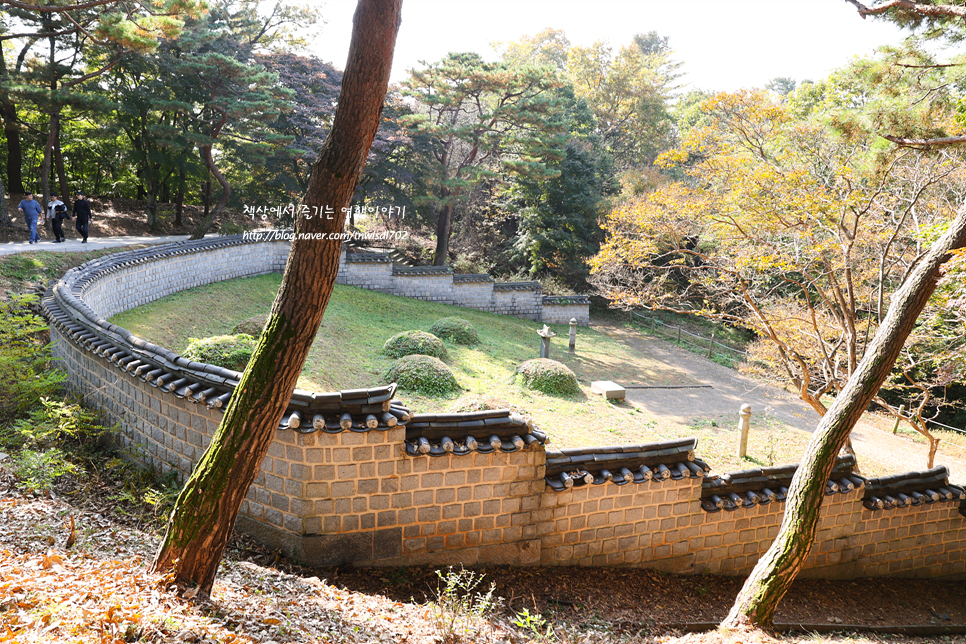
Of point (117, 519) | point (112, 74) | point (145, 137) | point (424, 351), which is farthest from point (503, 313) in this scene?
point (117, 519)

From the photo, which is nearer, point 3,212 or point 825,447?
point 825,447

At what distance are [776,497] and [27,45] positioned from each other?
20.3 meters

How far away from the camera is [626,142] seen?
3041 centimetres

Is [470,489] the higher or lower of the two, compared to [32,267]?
lower

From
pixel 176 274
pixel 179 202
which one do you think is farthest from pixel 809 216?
pixel 179 202

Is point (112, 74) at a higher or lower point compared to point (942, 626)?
higher

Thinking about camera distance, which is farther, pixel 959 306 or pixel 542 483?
pixel 959 306

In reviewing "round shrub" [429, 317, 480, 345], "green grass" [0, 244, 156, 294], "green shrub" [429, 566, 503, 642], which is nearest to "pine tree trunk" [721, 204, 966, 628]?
"green shrub" [429, 566, 503, 642]

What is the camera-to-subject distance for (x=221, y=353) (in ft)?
30.3

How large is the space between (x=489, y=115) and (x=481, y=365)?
10.5 m

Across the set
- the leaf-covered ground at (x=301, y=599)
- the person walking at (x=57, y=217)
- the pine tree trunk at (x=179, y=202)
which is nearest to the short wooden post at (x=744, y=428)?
the leaf-covered ground at (x=301, y=599)

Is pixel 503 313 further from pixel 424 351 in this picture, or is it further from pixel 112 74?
pixel 112 74

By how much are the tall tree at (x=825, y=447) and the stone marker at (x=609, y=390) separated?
292 inches

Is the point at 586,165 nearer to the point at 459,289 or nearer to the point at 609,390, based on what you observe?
the point at 459,289
